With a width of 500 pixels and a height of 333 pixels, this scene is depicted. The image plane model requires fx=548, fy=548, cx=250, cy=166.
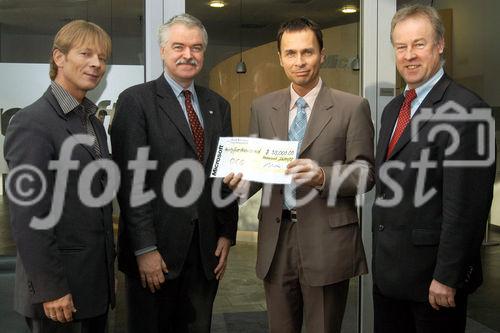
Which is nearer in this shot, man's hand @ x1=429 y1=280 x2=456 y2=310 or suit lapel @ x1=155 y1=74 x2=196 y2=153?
man's hand @ x1=429 y1=280 x2=456 y2=310

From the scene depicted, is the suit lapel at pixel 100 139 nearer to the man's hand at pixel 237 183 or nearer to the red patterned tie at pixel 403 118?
the man's hand at pixel 237 183

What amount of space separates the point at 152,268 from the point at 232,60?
130 centimetres

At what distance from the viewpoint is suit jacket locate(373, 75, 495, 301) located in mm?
1957

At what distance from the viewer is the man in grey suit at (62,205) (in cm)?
182

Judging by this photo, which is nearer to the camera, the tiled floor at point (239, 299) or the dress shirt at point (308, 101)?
the dress shirt at point (308, 101)

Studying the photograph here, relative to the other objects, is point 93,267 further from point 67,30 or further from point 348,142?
point 348,142

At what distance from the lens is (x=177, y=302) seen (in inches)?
95.3

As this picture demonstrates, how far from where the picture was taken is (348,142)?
7.68 ft

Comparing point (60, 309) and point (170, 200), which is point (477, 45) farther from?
point (60, 309)

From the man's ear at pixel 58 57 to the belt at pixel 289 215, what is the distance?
108 centimetres

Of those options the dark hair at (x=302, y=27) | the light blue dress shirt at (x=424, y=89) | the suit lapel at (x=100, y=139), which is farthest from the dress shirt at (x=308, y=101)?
the suit lapel at (x=100, y=139)

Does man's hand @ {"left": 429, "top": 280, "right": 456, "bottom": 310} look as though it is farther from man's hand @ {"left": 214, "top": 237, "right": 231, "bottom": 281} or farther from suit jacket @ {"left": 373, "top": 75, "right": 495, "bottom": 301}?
man's hand @ {"left": 214, "top": 237, "right": 231, "bottom": 281}

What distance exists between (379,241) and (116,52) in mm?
1715

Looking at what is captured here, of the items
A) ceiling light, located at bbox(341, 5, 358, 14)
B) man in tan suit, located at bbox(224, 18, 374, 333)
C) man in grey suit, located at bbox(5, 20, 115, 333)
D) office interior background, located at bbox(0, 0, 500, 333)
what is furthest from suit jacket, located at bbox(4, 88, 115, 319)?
ceiling light, located at bbox(341, 5, 358, 14)
